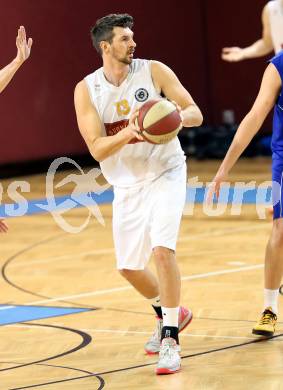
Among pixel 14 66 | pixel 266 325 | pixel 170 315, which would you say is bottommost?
pixel 266 325

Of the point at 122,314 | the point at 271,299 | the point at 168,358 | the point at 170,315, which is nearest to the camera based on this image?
the point at 168,358

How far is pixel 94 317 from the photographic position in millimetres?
7539

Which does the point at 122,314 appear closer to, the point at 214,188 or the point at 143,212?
the point at 143,212

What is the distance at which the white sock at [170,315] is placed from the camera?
20.1 feet

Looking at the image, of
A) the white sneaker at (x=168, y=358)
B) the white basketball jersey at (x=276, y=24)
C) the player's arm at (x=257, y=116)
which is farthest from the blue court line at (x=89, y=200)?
the white sneaker at (x=168, y=358)

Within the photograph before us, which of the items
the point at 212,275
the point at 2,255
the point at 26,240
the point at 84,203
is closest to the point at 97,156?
the point at 212,275

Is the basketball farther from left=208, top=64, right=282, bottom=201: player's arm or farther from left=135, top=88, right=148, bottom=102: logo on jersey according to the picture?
left=208, top=64, right=282, bottom=201: player's arm

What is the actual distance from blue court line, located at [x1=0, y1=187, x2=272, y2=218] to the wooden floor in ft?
4.14

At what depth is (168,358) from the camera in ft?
19.6

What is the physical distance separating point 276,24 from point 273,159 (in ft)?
20.1

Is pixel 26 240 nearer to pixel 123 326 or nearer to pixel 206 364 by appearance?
pixel 123 326

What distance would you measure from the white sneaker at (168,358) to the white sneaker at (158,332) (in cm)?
35

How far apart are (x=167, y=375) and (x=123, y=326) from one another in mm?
1344

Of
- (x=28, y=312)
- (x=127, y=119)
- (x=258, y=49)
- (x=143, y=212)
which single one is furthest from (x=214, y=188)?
(x=258, y=49)
